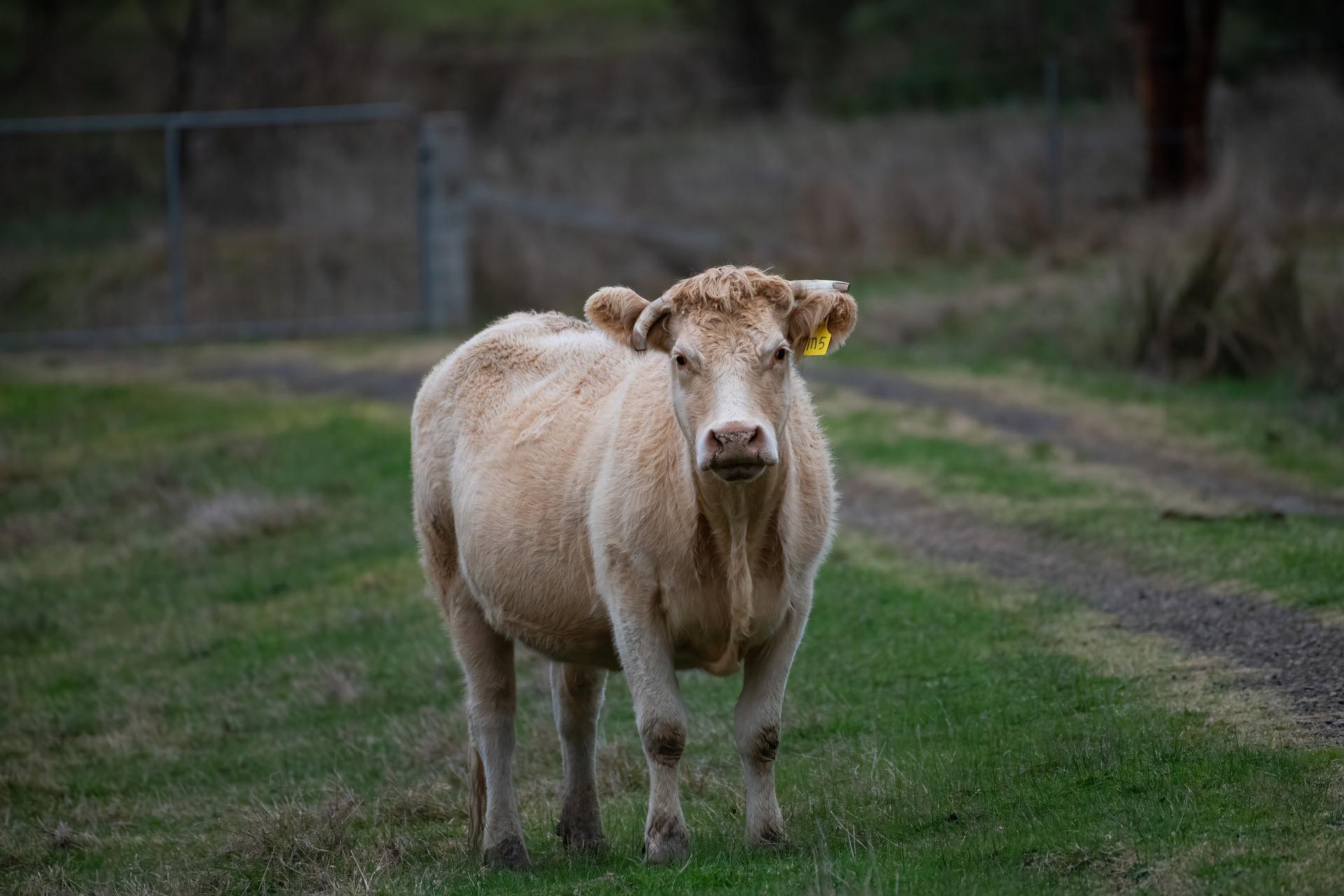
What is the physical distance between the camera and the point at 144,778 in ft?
28.2

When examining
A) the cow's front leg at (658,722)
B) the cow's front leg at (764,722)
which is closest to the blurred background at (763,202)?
the cow's front leg at (764,722)

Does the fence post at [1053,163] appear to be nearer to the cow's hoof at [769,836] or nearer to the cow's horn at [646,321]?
the cow's horn at [646,321]

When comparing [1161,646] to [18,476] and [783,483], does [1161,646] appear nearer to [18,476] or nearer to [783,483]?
[783,483]

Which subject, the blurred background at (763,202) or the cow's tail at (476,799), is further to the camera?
the blurred background at (763,202)

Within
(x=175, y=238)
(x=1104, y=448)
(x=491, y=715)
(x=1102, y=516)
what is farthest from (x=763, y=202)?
(x=491, y=715)

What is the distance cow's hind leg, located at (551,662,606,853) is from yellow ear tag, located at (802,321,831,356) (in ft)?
5.81

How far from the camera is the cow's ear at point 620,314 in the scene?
5809 mm

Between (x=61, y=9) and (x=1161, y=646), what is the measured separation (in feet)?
130

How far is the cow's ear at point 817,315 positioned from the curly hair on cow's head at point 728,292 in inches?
3.4

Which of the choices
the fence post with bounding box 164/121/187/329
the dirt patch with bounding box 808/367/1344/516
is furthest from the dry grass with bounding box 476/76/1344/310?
the dirt patch with bounding box 808/367/1344/516

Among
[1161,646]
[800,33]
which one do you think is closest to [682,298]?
[1161,646]

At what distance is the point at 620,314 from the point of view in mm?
5859

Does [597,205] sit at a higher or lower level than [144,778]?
higher

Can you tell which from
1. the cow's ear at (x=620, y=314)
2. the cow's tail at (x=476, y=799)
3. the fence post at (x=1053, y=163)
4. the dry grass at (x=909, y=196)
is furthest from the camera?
the fence post at (x=1053, y=163)
